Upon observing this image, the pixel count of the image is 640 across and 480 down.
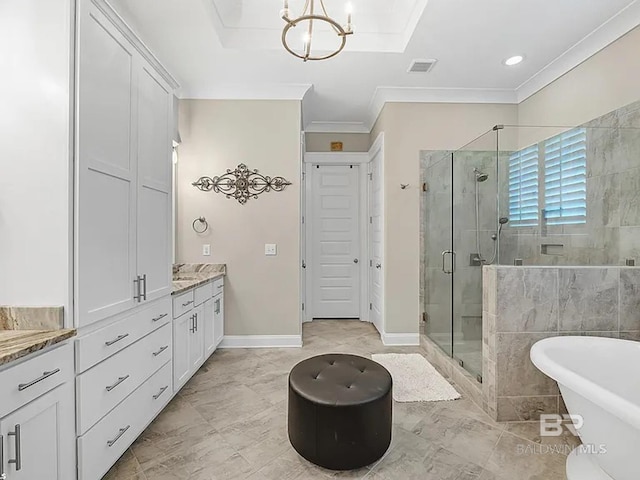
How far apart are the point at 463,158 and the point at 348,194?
201cm

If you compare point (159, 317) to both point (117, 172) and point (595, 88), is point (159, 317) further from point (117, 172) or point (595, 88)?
point (595, 88)

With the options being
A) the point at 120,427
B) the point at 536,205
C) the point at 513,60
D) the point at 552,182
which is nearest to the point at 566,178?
the point at 552,182

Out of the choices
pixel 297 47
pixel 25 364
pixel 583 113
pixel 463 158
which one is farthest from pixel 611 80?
pixel 25 364

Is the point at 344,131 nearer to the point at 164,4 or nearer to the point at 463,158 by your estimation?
the point at 463,158

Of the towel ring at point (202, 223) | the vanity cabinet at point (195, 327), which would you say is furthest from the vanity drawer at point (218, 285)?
the towel ring at point (202, 223)

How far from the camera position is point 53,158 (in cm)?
146

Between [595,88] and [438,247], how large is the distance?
187 cm

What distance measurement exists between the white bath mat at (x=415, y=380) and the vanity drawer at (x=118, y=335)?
5.84 feet

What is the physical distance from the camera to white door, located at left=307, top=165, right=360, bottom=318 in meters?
5.09

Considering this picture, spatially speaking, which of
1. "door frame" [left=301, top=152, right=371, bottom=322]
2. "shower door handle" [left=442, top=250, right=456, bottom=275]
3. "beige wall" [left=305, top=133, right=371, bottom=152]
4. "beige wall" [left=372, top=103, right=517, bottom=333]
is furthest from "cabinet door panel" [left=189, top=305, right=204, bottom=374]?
"beige wall" [left=305, top=133, right=371, bottom=152]

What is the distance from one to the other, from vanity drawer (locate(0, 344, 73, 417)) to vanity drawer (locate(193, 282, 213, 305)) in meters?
1.49

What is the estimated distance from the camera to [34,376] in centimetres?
127

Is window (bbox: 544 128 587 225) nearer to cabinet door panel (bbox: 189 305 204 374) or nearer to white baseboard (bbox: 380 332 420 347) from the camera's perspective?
white baseboard (bbox: 380 332 420 347)

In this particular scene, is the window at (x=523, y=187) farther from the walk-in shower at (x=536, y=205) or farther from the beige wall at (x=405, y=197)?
the beige wall at (x=405, y=197)
